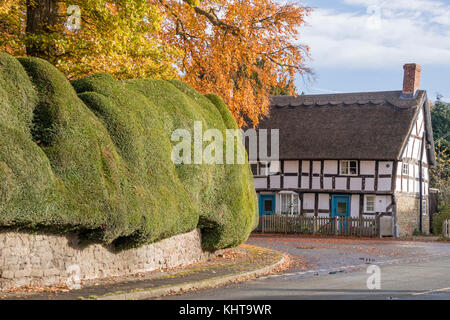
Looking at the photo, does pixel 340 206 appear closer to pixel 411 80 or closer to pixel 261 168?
pixel 261 168

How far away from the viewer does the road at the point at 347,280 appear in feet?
40.5

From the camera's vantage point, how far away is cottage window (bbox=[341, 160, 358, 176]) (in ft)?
134

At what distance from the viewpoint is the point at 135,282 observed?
13484 millimetres

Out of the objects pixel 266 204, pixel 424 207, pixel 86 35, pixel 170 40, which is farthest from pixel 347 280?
pixel 424 207

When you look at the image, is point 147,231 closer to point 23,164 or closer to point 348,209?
point 23,164

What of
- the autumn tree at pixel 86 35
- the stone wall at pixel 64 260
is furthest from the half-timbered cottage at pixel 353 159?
the stone wall at pixel 64 260

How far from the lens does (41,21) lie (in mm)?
19422

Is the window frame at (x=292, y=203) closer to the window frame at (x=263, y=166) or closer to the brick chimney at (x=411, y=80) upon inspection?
the window frame at (x=263, y=166)

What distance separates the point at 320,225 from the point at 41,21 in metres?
25.7

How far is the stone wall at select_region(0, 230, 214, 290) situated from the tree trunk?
7.38 m

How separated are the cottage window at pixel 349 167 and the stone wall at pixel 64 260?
26183mm

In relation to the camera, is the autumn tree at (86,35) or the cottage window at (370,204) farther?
the cottage window at (370,204)

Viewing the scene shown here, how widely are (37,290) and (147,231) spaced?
339cm

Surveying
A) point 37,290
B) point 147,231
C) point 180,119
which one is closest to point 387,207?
point 180,119
